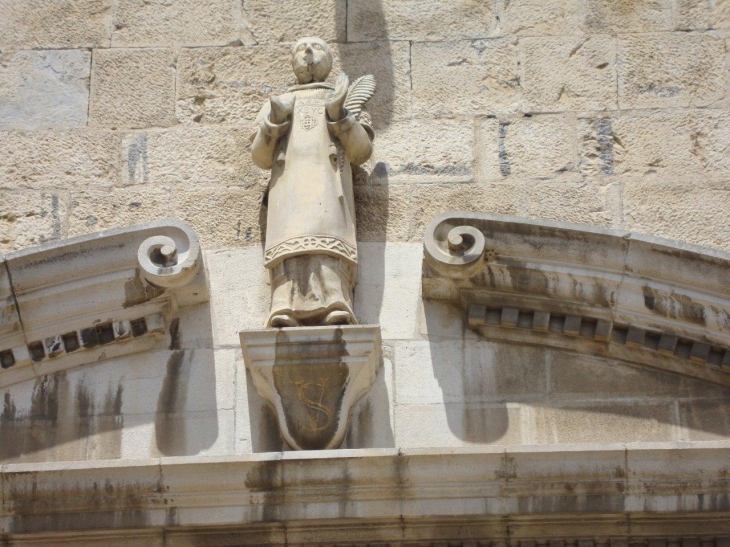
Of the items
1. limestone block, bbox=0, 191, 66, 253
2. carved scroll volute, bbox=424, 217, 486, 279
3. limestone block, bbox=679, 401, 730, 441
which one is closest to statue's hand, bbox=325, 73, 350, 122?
carved scroll volute, bbox=424, 217, 486, 279

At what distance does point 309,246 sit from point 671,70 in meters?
1.98

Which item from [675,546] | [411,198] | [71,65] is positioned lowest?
[675,546]

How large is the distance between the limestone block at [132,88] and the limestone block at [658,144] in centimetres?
189

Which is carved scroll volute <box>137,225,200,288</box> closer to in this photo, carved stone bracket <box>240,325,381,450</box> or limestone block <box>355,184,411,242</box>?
carved stone bracket <box>240,325,381,450</box>

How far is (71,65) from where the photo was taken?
763 centimetres

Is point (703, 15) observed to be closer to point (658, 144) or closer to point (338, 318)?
point (658, 144)

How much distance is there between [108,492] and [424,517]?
1193 mm

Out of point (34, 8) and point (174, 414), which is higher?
point (34, 8)

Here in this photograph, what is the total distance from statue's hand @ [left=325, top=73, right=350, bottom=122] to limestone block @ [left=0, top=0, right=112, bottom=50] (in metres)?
1.34

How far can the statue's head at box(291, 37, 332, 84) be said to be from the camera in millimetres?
7199

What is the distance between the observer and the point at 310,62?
7199 mm

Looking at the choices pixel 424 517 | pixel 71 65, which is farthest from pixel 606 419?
pixel 71 65

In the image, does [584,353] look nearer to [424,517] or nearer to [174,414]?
[424,517]

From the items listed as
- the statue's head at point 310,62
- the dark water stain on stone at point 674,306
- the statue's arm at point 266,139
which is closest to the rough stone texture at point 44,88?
the statue's arm at point 266,139
